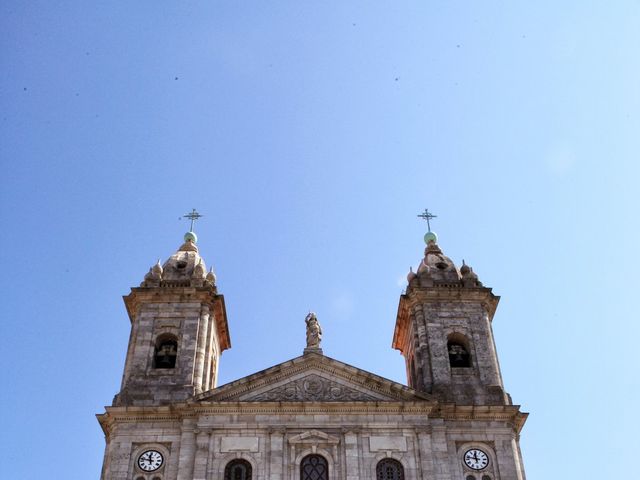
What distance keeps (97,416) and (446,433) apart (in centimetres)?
1320

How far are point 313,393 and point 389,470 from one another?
4.11m

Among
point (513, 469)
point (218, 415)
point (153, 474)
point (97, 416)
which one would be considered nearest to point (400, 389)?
point (513, 469)

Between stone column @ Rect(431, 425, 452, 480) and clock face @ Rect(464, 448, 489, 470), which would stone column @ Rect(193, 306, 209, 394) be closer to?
stone column @ Rect(431, 425, 452, 480)

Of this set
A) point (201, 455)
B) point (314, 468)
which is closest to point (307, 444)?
point (314, 468)

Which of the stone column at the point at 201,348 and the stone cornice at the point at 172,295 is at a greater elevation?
the stone cornice at the point at 172,295

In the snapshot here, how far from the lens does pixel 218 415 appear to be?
30531 millimetres

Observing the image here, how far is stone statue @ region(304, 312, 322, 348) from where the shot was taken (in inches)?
1309

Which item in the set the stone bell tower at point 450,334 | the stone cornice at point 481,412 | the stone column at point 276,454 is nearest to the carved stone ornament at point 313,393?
the stone column at point 276,454

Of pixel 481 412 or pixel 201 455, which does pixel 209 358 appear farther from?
pixel 481 412

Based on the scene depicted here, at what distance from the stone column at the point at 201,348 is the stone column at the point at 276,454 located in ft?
13.8

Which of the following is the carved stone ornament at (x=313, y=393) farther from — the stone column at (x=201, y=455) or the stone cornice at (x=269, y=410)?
the stone column at (x=201, y=455)

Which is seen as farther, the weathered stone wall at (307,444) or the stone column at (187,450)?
the weathered stone wall at (307,444)

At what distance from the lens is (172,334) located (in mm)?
34375

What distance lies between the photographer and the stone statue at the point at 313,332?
33.2 meters
